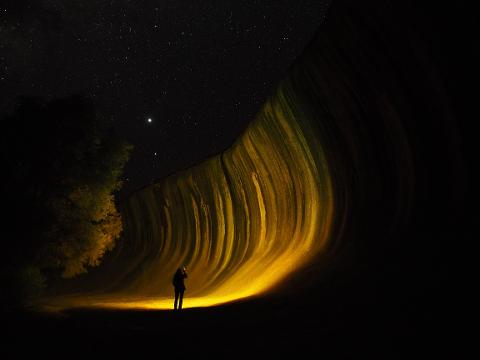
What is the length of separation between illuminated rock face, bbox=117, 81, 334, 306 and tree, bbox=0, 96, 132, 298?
4.66 m

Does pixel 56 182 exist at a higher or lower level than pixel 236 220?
lower

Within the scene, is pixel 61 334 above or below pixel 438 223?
below

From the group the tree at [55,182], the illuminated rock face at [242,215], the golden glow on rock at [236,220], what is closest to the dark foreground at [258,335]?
the golden glow on rock at [236,220]

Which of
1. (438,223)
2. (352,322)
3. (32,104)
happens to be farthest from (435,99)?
(32,104)

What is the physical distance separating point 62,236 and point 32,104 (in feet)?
14.7

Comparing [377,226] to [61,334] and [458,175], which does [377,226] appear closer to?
[458,175]

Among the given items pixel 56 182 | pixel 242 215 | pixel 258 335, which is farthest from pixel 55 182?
pixel 258 335

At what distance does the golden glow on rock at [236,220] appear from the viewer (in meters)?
11.9

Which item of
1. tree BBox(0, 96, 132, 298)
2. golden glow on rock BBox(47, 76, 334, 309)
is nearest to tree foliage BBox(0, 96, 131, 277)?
tree BBox(0, 96, 132, 298)

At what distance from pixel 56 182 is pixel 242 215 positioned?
25.3ft

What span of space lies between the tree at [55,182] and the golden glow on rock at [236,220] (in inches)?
94.7

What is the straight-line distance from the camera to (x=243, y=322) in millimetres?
7102

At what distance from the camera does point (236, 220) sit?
18922 millimetres

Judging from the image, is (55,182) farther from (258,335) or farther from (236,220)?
(258,335)
